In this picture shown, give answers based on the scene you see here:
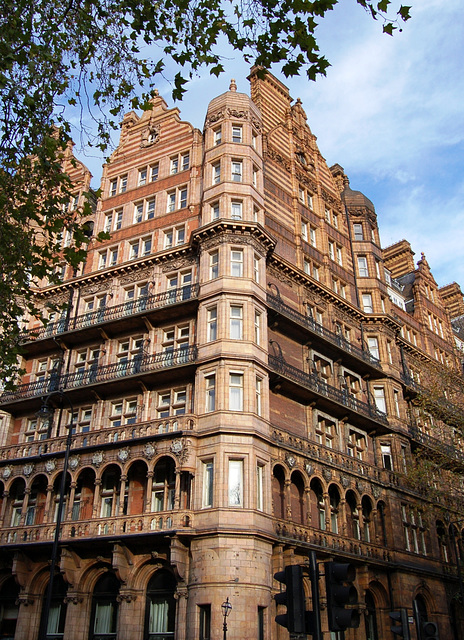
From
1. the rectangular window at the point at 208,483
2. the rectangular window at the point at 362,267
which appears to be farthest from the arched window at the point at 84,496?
the rectangular window at the point at 362,267

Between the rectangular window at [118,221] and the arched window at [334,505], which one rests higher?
the rectangular window at [118,221]

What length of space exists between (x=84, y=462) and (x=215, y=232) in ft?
43.1

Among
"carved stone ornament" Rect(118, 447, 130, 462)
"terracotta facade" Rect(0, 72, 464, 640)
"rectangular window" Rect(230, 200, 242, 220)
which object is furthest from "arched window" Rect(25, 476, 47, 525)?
"rectangular window" Rect(230, 200, 242, 220)

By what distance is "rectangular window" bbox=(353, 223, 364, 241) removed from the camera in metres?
46.2

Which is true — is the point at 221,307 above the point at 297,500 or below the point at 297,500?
above

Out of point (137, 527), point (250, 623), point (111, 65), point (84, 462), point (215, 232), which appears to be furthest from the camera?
point (215, 232)

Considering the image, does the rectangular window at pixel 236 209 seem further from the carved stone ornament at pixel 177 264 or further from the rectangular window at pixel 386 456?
the rectangular window at pixel 386 456

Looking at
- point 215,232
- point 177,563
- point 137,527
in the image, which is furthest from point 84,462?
point 215,232

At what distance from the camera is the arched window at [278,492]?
2868cm

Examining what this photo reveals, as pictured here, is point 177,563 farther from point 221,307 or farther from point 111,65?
point 111,65

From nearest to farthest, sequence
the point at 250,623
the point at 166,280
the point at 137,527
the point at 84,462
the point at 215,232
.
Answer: the point at 250,623 < the point at 137,527 < the point at 84,462 < the point at 215,232 < the point at 166,280

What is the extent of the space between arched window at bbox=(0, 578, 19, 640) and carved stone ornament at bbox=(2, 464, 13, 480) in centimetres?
488

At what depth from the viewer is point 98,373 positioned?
109ft

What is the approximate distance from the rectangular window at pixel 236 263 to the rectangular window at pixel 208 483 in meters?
9.57
